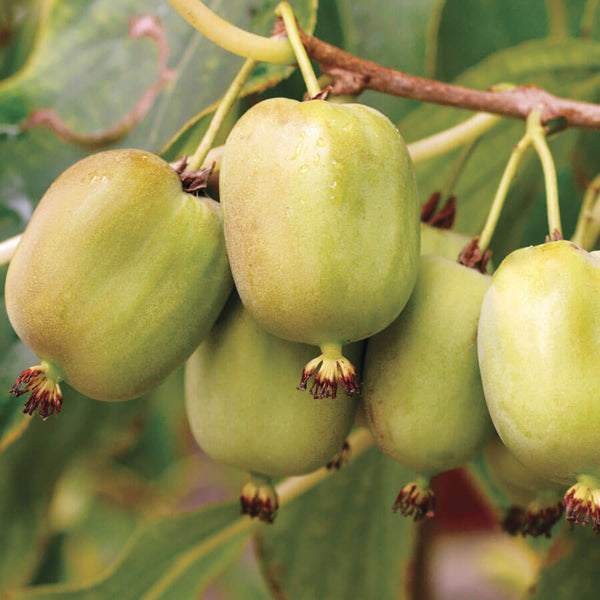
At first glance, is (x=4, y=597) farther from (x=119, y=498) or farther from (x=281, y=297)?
(x=281, y=297)

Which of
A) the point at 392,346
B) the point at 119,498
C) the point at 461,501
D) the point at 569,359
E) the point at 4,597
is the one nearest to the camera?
the point at 569,359

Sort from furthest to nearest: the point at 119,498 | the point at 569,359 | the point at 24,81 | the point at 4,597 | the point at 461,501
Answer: the point at 461,501, the point at 119,498, the point at 4,597, the point at 24,81, the point at 569,359

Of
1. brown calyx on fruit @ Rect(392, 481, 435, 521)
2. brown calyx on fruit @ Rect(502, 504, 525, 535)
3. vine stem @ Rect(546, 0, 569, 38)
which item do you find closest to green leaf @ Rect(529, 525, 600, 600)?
brown calyx on fruit @ Rect(502, 504, 525, 535)

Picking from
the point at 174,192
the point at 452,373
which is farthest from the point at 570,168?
the point at 174,192

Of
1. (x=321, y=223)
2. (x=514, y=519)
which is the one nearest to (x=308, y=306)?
(x=321, y=223)

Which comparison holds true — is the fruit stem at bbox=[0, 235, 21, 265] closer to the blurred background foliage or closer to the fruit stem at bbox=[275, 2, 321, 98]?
the blurred background foliage

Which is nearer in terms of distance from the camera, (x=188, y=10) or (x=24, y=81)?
Answer: (x=188, y=10)

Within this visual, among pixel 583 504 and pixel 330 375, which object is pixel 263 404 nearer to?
pixel 330 375
